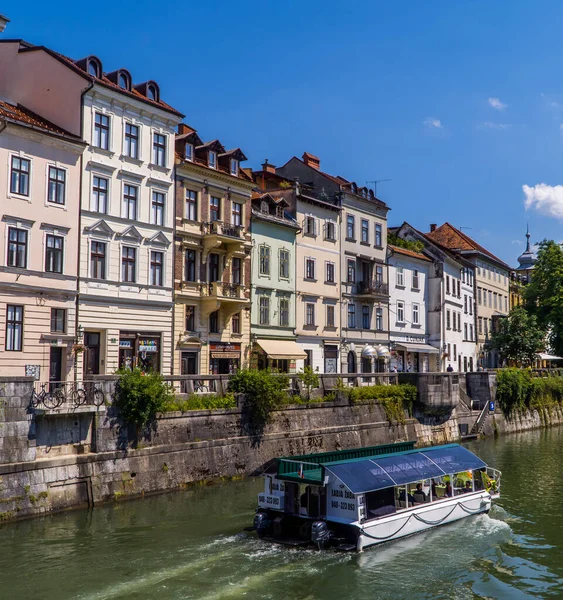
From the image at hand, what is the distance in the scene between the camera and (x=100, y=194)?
115 ft

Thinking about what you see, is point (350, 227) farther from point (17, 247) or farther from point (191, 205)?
point (17, 247)

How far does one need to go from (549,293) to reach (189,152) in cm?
4021

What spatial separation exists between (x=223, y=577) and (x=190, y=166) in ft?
84.2

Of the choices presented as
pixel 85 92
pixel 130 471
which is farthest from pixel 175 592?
pixel 85 92

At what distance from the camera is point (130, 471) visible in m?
26.3

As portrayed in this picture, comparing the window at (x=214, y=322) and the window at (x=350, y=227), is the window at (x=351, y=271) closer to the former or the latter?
the window at (x=350, y=227)

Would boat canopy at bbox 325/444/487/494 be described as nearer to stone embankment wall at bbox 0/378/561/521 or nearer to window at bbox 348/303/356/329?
stone embankment wall at bbox 0/378/561/521

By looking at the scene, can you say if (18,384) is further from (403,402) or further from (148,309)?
(403,402)

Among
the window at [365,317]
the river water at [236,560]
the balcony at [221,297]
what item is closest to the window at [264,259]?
the balcony at [221,297]

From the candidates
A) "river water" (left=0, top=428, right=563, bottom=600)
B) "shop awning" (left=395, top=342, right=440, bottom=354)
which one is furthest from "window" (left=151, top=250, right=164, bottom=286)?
"shop awning" (left=395, top=342, right=440, bottom=354)

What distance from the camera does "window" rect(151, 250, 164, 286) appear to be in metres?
37.5

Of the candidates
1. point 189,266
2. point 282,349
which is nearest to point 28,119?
point 189,266

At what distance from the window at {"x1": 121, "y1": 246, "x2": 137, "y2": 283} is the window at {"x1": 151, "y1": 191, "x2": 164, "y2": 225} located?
83.9 inches

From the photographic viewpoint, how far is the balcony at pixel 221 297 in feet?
132
